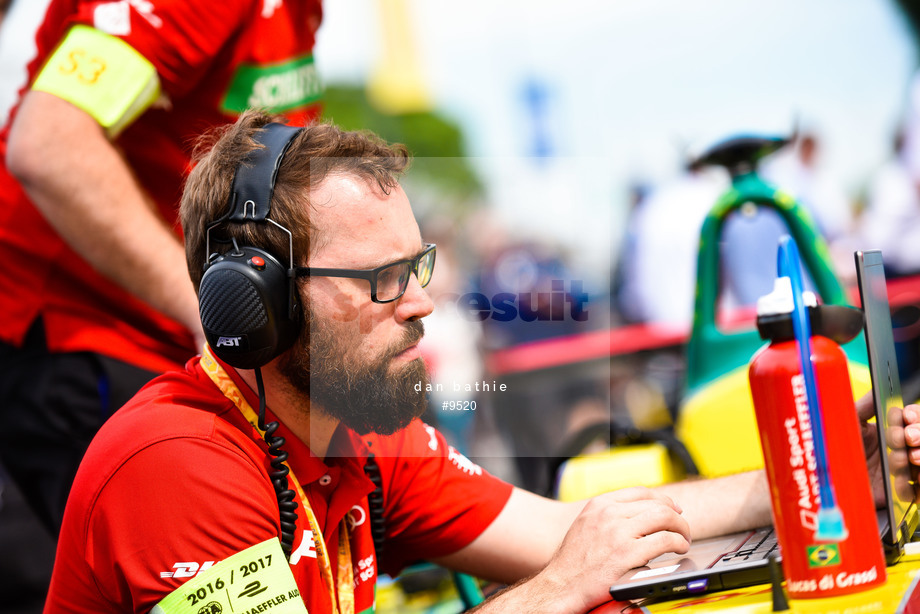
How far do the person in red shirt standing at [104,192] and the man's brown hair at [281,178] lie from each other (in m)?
0.29

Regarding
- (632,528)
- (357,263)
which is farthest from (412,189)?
(632,528)

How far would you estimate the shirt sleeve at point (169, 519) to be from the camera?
118cm

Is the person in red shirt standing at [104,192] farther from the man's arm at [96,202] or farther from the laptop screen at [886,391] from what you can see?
the laptop screen at [886,391]

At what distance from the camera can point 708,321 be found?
2594 millimetres

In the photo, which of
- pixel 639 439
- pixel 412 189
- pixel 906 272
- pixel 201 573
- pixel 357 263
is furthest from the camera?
pixel 906 272

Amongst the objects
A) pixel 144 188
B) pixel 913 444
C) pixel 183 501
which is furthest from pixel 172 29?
pixel 913 444

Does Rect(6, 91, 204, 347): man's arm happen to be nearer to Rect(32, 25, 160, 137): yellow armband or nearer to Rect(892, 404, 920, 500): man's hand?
Rect(32, 25, 160, 137): yellow armband

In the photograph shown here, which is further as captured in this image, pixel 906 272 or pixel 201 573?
pixel 906 272

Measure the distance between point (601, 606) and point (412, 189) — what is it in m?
0.82

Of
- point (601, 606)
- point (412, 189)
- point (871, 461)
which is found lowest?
point (601, 606)

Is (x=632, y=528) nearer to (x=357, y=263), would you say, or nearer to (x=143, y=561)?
(x=357, y=263)

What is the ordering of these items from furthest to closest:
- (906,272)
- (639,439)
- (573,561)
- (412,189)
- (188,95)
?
(906,272)
(639,439)
(188,95)
(412,189)
(573,561)

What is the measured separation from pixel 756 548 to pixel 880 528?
21 centimetres

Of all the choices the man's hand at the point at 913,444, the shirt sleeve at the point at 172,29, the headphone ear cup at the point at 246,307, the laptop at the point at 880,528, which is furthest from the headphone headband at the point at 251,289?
the man's hand at the point at 913,444
